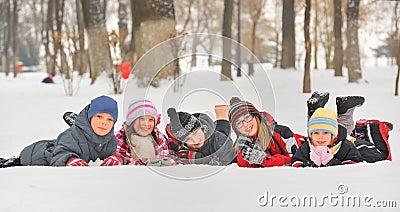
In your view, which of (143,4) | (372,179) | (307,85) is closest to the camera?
(372,179)

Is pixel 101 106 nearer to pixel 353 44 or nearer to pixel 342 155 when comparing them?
pixel 342 155

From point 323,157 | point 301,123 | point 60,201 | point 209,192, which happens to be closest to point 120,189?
point 60,201

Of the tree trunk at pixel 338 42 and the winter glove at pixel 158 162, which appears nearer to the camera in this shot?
the winter glove at pixel 158 162

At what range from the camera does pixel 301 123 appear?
611cm

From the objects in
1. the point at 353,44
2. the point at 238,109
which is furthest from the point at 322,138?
the point at 353,44

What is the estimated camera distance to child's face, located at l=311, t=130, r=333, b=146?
11.5 ft

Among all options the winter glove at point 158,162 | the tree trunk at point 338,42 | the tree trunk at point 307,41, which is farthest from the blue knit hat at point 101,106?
the tree trunk at point 338,42

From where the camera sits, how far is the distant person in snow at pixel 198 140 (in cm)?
342

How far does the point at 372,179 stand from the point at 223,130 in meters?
1.34

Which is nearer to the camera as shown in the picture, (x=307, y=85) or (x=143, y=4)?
(x=307, y=85)

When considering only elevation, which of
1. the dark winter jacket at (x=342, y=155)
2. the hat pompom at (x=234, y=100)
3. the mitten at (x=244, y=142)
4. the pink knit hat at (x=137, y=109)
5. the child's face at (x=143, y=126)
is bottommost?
the dark winter jacket at (x=342, y=155)

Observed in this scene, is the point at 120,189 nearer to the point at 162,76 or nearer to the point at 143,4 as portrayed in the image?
the point at 162,76

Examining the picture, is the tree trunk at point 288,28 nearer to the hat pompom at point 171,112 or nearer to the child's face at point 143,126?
the child's face at point 143,126

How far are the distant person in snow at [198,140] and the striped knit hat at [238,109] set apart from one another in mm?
158
